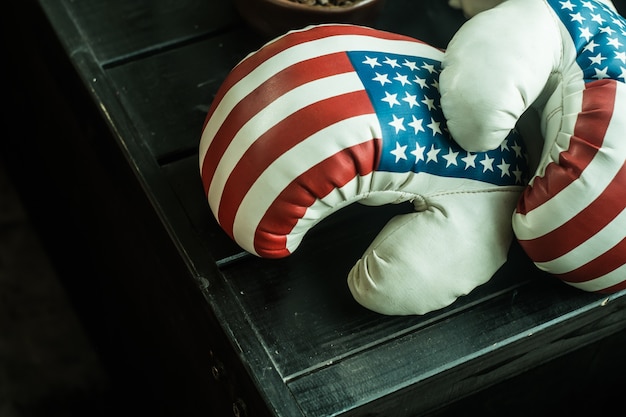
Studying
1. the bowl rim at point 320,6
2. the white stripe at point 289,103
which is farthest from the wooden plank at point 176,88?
the white stripe at point 289,103

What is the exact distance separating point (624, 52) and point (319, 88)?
0.86 feet

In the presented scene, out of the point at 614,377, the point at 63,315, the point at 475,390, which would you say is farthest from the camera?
the point at 63,315

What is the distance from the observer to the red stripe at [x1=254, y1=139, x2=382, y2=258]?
2.26ft

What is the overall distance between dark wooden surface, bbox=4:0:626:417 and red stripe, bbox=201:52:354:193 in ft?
0.47

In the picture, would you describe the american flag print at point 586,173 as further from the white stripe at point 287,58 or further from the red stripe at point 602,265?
the white stripe at point 287,58

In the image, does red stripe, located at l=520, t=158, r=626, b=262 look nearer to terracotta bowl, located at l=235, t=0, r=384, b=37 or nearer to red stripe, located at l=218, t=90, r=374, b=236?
red stripe, located at l=218, t=90, r=374, b=236

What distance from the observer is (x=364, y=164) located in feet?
2.28

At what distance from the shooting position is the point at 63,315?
4.66 ft

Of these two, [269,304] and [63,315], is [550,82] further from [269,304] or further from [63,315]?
[63,315]

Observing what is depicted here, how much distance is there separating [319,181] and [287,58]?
112mm

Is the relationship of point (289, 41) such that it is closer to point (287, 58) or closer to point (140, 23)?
point (287, 58)

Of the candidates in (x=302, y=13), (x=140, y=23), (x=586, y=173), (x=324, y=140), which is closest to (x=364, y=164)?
(x=324, y=140)

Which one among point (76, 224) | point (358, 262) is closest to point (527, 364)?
point (358, 262)

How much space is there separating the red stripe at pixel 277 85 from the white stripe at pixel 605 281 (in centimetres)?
28
